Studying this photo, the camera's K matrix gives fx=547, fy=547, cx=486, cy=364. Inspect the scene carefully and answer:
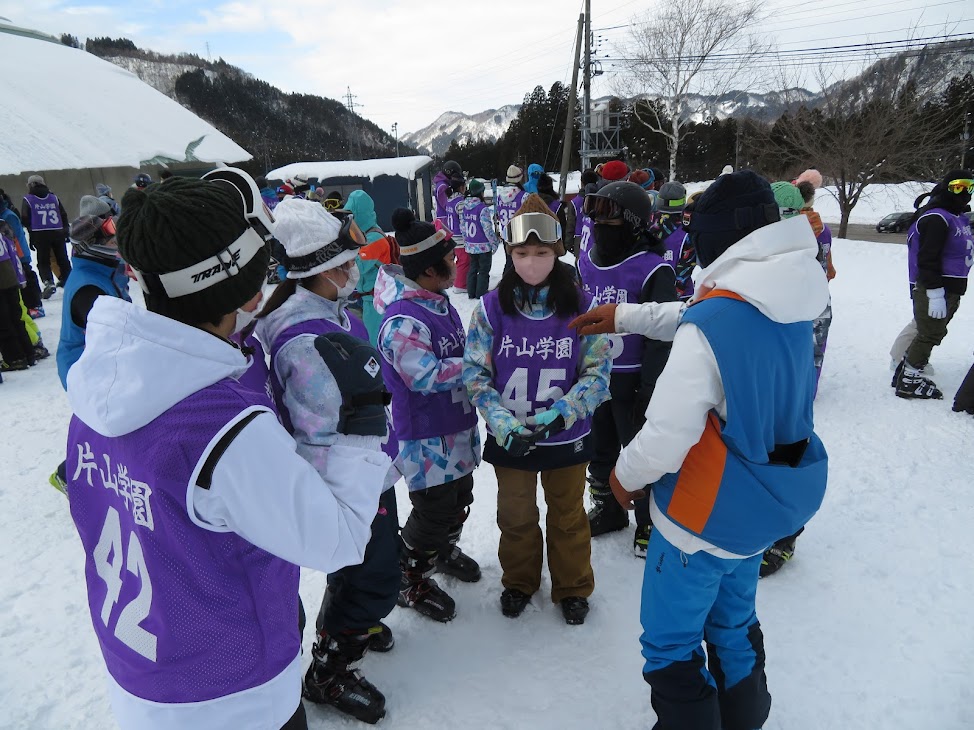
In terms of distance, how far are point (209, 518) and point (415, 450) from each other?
1.65 m

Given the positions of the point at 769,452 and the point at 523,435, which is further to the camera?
the point at 523,435

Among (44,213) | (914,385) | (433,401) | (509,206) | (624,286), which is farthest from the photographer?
(509,206)

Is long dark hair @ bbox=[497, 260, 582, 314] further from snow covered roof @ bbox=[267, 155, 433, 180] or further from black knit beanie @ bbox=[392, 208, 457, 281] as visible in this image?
snow covered roof @ bbox=[267, 155, 433, 180]

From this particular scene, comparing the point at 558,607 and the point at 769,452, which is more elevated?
the point at 769,452

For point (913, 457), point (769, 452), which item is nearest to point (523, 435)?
point (769, 452)

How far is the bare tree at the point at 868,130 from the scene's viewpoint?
15.3 m

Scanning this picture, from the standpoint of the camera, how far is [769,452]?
6.11ft

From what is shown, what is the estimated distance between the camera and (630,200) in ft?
10.3

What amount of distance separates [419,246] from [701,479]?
5.33ft

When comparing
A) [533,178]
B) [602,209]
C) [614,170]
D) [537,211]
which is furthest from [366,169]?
[537,211]

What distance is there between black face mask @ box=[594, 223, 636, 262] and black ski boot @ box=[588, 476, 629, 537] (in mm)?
1489

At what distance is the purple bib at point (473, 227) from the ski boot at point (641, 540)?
7065mm

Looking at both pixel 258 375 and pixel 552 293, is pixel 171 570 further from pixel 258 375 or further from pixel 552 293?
pixel 552 293

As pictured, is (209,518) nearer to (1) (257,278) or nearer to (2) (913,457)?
(1) (257,278)
